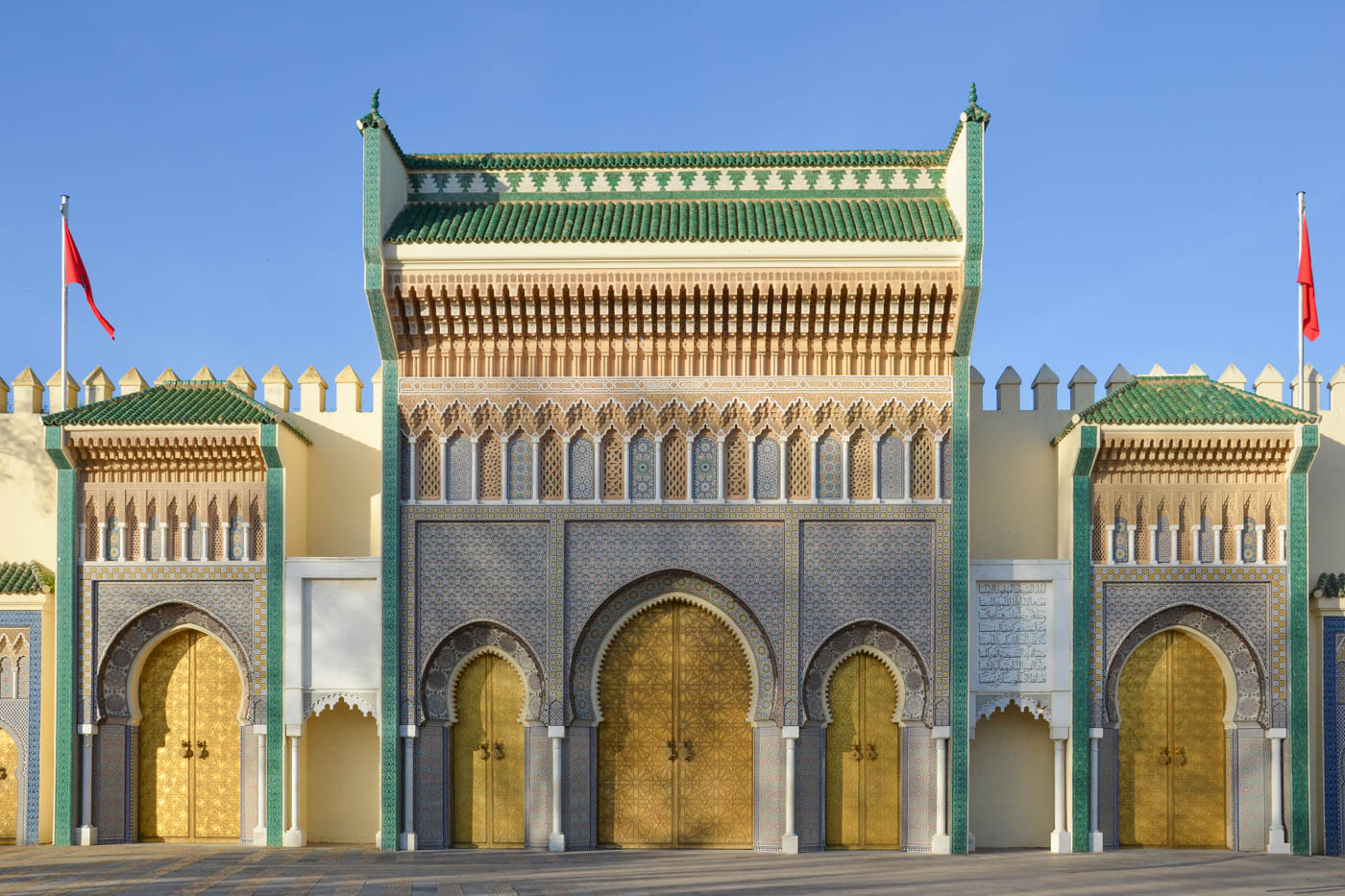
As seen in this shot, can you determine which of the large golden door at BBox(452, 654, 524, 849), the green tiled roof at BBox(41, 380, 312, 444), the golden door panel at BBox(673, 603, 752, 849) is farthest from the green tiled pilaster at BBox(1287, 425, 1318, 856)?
the green tiled roof at BBox(41, 380, 312, 444)

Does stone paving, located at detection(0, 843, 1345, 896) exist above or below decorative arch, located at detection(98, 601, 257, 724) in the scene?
below

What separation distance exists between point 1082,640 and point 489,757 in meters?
5.69

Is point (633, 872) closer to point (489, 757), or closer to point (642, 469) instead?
point (489, 757)

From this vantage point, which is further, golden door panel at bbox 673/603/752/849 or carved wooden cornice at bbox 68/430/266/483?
carved wooden cornice at bbox 68/430/266/483

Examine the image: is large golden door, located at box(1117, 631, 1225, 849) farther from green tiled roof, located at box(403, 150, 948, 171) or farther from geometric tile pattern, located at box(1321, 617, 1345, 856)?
green tiled roof, located at box(403, 150, 948, 171)

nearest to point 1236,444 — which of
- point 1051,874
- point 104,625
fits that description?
point 1051,874

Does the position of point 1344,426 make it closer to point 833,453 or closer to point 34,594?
point 833,453

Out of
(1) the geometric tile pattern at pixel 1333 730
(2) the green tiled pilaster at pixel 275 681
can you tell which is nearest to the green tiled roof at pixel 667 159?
(2) the green tiled pilaster at pixel 275 681

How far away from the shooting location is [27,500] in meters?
13.3

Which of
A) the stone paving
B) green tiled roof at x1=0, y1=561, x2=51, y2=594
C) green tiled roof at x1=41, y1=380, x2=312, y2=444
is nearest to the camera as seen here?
the stone paving

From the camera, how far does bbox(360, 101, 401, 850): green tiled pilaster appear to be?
1168 centimetres

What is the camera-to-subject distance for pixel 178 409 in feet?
39.9

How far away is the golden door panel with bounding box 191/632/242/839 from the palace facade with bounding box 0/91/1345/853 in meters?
0.04

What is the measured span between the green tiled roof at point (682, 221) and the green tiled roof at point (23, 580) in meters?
4.77
